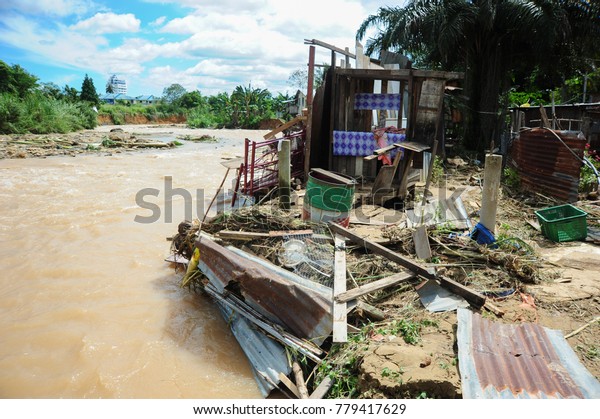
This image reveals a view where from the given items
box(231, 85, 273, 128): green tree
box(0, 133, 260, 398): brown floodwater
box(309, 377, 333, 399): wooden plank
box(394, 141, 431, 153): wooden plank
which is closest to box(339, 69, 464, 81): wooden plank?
box(394, 141, 431, 153): wooden plank

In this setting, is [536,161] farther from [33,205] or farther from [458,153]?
[33,205]

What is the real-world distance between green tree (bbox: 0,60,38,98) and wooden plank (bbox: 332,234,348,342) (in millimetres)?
34881

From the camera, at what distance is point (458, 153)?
15281 mm

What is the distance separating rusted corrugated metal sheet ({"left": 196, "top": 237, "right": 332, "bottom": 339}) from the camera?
3.95 metres

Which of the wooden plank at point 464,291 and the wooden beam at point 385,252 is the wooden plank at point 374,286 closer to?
the wooden beam at point 385,252

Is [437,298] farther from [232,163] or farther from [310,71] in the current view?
[232,163]

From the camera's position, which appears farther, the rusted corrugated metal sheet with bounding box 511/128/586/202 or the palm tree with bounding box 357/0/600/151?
the palm tree with bounding box 357/0/600/151

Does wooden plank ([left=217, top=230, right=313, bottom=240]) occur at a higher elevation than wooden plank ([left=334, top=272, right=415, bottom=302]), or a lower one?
higher

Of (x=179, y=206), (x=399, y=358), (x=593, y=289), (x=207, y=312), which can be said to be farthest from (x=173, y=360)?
(x=179, y=206)

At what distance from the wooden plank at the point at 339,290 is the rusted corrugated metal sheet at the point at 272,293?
76 millimetres

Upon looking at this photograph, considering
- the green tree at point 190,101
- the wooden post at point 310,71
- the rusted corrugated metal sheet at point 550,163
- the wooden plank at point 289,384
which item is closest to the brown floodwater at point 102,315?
the wooden plank at point 289,384

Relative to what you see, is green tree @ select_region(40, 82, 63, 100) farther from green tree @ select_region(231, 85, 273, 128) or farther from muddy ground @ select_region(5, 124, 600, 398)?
muddy ground @ select_region(5, 124, 600, 398)

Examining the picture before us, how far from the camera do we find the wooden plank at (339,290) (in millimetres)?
3666

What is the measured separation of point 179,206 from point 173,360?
6.89 m
